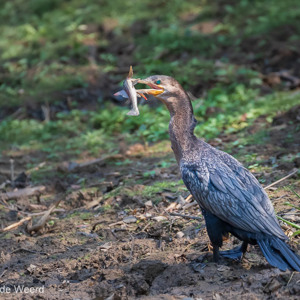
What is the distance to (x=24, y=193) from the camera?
649cm

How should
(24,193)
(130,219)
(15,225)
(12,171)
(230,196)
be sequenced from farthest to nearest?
(12,171)
(24,193)
(15,225)
(130,219)
(230,196)

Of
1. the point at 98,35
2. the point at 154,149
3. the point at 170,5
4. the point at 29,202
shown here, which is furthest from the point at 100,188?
the point at 170,5

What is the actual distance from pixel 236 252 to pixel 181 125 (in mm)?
1207

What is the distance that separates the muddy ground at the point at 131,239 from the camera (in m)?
4.15

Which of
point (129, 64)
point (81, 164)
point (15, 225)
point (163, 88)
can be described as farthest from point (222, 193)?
point (129, 64)

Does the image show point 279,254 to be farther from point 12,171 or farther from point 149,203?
point 12,171

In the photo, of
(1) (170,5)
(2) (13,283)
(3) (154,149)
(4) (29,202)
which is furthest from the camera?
(1) (170,5)

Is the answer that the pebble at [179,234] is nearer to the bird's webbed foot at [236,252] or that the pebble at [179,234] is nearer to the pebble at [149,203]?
the bird's webbed foot at [236,252]

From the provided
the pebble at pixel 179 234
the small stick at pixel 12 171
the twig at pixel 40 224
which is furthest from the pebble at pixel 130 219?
the small stick at pixel 12 171

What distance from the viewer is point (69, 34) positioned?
38.6ft

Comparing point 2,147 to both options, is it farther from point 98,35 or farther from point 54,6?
point 54,6

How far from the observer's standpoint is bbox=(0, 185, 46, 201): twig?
6.41 metres

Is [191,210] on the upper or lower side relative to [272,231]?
lower

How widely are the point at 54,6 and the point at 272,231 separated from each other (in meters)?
10.8
